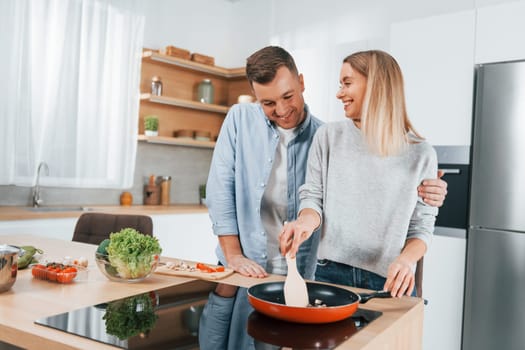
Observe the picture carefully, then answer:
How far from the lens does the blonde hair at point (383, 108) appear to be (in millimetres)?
1496

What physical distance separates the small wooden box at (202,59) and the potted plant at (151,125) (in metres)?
0.75

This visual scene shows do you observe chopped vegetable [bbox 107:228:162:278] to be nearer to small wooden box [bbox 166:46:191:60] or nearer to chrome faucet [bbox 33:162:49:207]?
chrome faucet [bbox 33:162:49:207]

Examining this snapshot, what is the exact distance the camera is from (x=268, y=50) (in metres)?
1.80

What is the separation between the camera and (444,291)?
118 inches

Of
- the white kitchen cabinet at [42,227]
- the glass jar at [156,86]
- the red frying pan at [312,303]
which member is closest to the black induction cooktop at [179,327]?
the red frying pan at [312,303]

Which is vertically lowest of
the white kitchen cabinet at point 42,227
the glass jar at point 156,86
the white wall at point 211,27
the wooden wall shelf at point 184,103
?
the white kitchen cabinet at point 42,227

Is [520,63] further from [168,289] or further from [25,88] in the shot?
[25,88]

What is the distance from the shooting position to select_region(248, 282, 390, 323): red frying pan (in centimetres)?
101

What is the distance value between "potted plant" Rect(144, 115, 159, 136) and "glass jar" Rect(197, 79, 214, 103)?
2.06 ft

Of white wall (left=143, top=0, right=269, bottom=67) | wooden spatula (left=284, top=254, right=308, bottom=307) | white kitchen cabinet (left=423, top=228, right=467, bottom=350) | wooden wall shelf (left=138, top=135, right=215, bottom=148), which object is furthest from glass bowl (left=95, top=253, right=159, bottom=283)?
white wall (left=143, top=0, right=269, bottom=67)

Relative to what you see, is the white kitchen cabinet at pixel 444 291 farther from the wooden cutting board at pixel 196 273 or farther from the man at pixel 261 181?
the wooden cutting board at pixel 196 273

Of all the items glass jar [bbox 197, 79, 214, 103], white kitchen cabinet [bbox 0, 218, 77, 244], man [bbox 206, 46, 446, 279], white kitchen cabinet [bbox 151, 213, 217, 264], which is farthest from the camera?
glass jar [bbox 197, 79, 214, 103]

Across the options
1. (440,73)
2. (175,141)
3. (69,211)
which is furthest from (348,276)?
(175,141)

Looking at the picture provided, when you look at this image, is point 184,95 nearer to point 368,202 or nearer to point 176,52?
point 176,52
